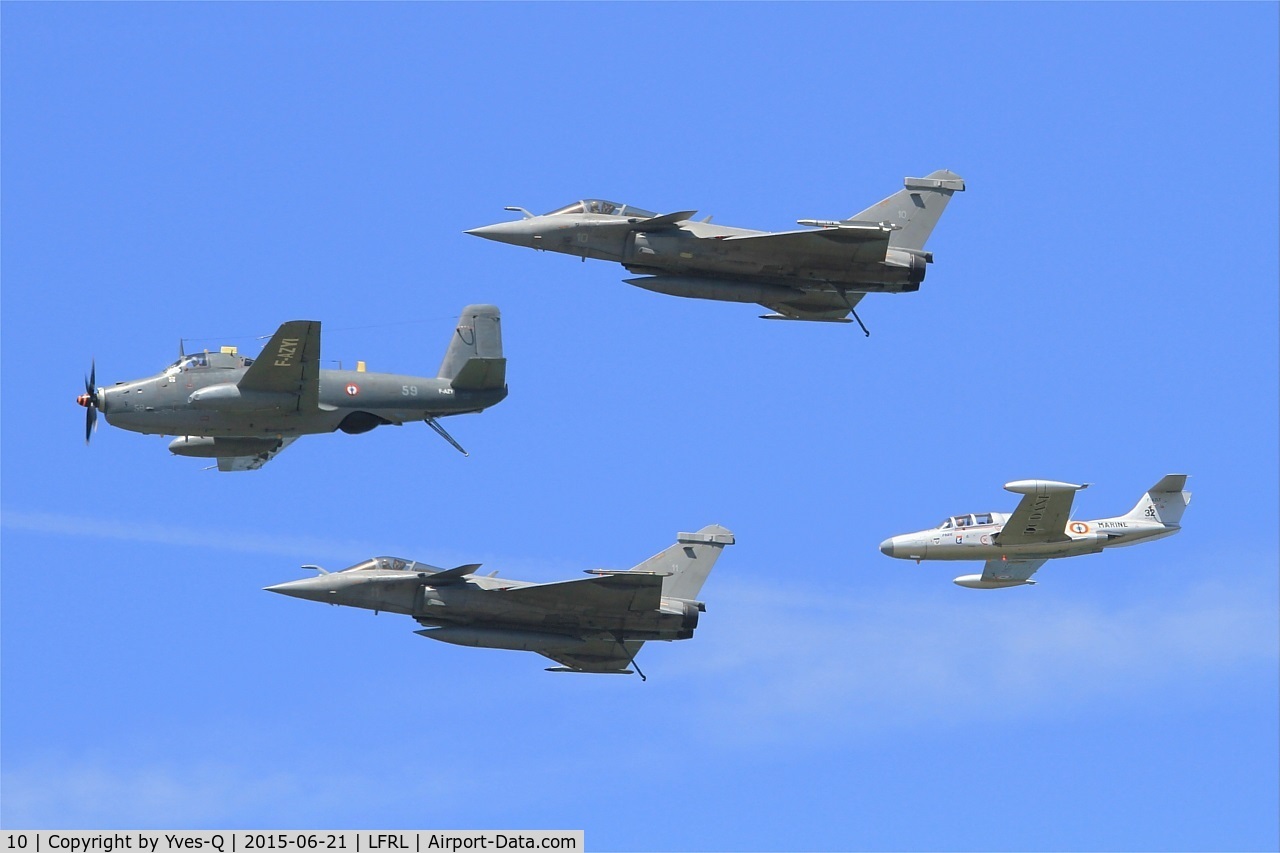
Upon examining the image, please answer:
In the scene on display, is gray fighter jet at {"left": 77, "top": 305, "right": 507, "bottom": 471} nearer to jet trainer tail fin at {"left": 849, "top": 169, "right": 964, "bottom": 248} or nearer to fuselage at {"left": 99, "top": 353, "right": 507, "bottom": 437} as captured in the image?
fuselage at {"left": 99, "top": 353, "right": 507, "bottom": 437}

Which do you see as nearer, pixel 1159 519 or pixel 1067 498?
pixel 1067 498

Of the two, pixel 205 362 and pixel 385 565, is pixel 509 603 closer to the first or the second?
pixel 385 565

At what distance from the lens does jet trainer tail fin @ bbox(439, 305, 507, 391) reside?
7006 centimetres

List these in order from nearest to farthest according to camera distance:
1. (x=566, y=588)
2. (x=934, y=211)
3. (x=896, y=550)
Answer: (x=566, y=588)
(x=934, y=211)
(x=896, y=550)

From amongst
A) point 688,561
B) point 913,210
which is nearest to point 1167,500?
point 913,210

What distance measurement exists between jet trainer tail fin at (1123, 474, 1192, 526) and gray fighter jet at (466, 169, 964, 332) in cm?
1705

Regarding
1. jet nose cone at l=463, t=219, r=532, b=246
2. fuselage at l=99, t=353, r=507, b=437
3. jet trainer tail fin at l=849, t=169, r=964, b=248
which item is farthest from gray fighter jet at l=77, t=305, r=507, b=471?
jet trainer tail fin at l=849, t=169, r=964, b=248

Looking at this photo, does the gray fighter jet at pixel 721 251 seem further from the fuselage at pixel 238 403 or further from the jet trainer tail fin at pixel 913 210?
the fuselage at pixel 238 403

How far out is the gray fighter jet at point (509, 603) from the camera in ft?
218

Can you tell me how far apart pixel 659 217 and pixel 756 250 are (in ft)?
10.2

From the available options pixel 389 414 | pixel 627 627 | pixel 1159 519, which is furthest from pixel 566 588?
pixel 1159 519

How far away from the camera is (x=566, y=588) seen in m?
66.1

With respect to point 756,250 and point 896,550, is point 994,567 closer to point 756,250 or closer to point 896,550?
point 896,550
